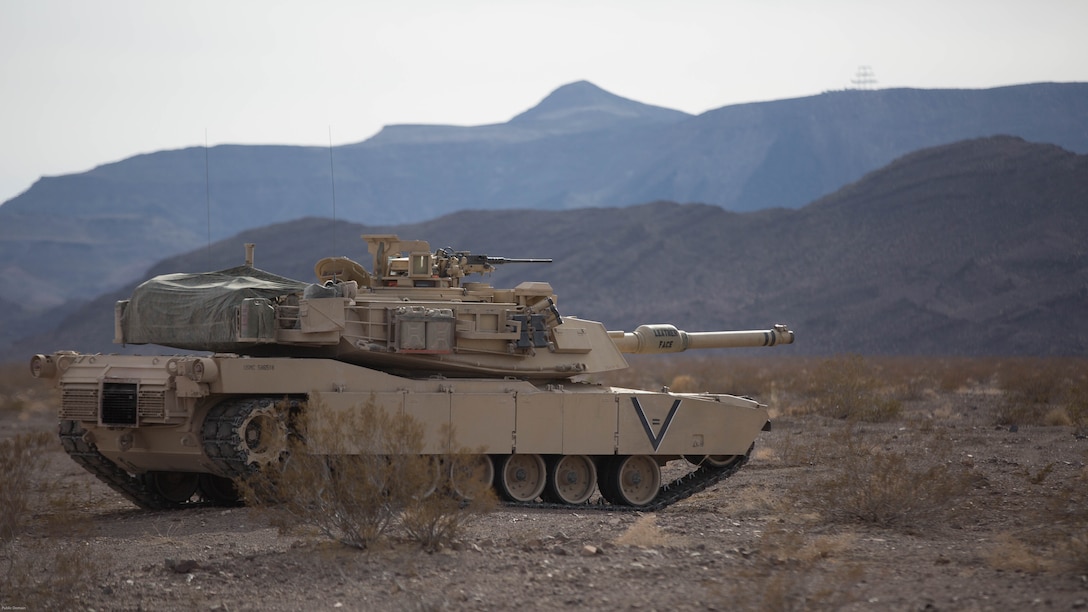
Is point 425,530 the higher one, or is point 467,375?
point 467,375

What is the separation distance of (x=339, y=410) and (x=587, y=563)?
14.3 feet

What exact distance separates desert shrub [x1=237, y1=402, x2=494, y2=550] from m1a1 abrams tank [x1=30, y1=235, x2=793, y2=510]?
143 centimetres

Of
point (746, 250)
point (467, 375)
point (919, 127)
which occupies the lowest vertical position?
point (467, 375)

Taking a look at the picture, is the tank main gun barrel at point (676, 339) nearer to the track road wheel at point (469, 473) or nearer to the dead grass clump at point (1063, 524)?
the track road wheel at point (469, 473)

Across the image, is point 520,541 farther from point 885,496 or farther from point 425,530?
point 885,496

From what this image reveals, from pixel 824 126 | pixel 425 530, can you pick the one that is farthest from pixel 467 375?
pixel 824 126

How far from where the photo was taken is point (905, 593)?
904 cm

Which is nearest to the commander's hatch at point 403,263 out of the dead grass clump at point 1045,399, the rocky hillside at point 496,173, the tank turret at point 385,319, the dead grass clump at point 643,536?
the tank turret at point 385,319

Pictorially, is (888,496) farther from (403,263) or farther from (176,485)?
(176,485)

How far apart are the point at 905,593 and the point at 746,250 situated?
63.1m

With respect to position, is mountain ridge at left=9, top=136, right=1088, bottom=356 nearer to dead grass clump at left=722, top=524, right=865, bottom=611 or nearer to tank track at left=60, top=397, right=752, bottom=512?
tank track at left=60, top=397, right=752, bottom=512

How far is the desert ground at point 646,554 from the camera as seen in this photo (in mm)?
9211

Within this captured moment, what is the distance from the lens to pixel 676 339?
18.4 m

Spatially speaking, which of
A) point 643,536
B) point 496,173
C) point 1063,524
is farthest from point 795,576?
point 496,173
